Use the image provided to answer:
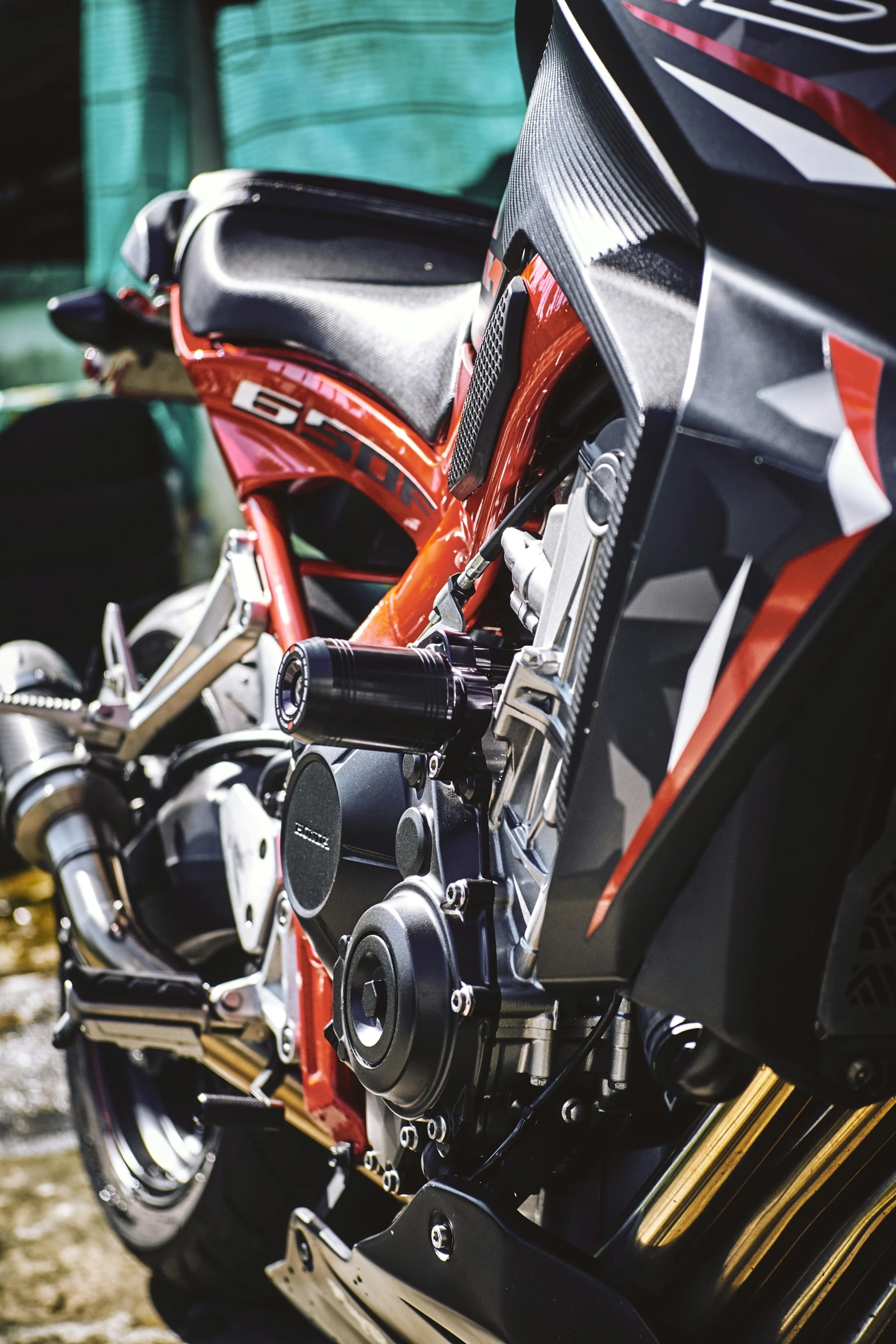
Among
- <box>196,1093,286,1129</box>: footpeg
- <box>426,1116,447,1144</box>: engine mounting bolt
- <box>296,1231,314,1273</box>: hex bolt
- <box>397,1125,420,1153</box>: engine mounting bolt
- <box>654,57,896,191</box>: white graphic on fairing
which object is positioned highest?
<box>654,57,896,191</box>: white graphic on fairing

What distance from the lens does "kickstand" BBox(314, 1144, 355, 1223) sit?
120cm

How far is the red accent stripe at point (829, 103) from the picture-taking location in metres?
0.69

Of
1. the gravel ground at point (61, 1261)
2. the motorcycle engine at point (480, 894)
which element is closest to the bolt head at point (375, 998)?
→ the motorcycle engine at point (480, 894)

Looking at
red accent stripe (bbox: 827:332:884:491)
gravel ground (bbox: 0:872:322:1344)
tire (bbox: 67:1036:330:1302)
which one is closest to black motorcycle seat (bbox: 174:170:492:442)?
red accent stripe (bbox: 827:332:884:491)

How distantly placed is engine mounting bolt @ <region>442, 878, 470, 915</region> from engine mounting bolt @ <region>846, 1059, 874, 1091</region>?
0.27m

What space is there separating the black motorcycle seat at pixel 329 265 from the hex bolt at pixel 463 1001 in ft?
2.19

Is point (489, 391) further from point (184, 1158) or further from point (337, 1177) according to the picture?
point (184, 1158)

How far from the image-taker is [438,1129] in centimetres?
92

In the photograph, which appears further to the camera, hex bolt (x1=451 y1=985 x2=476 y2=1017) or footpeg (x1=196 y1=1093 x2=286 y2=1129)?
footpeg (x1=196 y1=1093 x2=286 y2=1129)

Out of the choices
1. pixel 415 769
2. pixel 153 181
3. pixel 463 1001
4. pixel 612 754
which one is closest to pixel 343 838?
pixel 415 769

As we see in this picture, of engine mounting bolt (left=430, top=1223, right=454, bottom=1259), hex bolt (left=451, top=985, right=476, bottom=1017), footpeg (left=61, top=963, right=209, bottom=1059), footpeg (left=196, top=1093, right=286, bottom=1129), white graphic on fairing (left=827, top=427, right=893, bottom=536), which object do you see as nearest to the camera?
white graphic on fairing (left=827, top=427, right=893, bottom=536)

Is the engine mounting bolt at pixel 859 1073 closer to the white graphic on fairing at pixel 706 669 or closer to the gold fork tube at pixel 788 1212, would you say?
the gold fork tube at pixel 788 1212

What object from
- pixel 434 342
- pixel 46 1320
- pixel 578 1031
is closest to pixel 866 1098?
pixel 578 1031

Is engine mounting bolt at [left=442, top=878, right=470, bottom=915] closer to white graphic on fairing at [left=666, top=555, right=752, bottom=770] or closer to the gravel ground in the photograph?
white graphic on fairing at [left=666, top=555, right=752, bottom=770]
